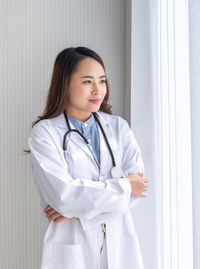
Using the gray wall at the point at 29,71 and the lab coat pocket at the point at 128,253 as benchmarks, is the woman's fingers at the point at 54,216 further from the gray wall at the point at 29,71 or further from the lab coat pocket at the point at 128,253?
the gray wall at the point at 29,71

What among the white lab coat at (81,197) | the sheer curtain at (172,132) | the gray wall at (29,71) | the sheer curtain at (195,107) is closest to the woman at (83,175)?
the white lab coat at (81,197)

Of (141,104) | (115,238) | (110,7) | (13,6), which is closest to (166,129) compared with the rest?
(141,104)

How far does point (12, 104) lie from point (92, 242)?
1068mm

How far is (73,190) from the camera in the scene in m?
1.63

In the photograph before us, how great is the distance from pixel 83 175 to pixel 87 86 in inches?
14.9

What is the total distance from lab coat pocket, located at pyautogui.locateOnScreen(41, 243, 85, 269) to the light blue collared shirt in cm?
42

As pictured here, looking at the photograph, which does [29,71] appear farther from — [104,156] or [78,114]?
[104,156]

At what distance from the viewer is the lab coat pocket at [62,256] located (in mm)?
1678

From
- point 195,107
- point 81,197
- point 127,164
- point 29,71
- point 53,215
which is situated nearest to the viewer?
point 195,107

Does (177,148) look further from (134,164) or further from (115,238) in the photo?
(115,238)

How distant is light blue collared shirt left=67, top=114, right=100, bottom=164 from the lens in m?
1.85

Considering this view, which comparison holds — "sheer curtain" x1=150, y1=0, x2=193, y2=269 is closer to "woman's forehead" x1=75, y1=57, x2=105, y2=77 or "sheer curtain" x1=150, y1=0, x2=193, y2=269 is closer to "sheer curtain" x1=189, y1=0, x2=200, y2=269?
"sheer curtain" x1=189, y1=0, x2=200, y2=269

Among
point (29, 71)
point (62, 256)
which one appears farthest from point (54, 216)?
point (29, 71)

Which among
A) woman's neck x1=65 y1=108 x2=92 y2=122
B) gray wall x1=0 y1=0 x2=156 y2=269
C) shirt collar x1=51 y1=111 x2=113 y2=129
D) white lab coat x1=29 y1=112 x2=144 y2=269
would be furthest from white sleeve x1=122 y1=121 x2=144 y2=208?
gray wall x1=0 y1=0 x2=156 y2=269
